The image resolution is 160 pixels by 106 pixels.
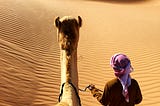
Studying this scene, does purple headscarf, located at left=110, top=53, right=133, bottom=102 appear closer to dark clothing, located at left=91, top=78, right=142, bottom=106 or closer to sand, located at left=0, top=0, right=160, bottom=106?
dark clothing, located at left=91, top=78, right=142, bottom=106

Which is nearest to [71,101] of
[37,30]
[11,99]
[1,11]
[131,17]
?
[11,99]

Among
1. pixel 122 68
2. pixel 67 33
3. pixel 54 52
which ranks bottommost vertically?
pixel 54 52

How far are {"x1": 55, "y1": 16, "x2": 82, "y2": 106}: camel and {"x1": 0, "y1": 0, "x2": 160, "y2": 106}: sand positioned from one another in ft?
10.8

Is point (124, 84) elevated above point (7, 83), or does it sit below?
above

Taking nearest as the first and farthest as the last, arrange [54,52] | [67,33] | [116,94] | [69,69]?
[69,69]
[67,33]
[116,94]
[54,52]

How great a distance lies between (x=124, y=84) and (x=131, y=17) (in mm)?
14003

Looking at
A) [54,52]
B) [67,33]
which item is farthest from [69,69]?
[54,52]

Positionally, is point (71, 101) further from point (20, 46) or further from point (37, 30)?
point (37, 30)

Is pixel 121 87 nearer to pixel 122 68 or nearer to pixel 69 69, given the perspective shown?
pixel 122 68

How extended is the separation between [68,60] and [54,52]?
6.82 m

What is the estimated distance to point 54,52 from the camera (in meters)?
11.0

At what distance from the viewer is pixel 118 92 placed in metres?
4.44

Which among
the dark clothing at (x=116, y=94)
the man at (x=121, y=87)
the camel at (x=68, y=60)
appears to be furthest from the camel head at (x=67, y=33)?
the dark clothing at (x=116, y=94)

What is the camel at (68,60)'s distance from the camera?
408cm
